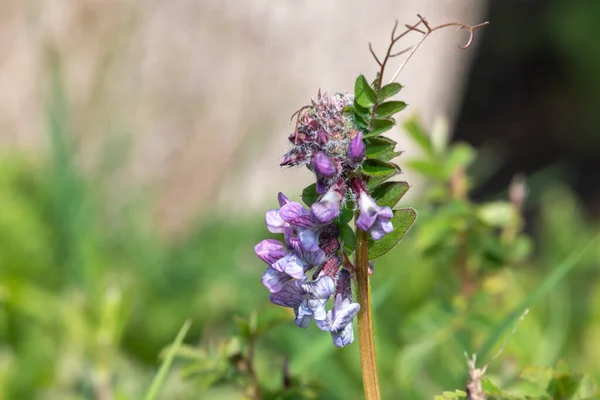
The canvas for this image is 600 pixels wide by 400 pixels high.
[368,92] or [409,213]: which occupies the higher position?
[368,92]

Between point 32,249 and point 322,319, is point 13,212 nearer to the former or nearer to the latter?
point 32,249

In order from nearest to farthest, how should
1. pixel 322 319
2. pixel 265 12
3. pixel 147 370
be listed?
pixel 322 319 < pixel 147 370 < pixel 265 12

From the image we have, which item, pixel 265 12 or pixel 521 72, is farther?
pixel 521 72

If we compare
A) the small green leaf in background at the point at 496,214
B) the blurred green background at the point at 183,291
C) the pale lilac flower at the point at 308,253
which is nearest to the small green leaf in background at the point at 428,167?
the blurred green background at the point at 183,291

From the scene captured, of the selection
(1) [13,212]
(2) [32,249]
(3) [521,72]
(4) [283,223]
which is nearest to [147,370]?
(2) [32,249]

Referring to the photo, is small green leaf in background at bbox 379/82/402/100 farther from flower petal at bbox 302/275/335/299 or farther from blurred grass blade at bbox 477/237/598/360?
blurred grass blade at bbox 477/237/598/360

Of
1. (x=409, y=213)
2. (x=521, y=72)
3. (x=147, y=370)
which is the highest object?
(x=521, y=72)

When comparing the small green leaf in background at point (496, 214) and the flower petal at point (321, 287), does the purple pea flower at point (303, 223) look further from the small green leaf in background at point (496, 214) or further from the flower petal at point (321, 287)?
the small green leaf in background at point (496, 214)

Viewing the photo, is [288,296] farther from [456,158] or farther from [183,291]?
[183,291]
